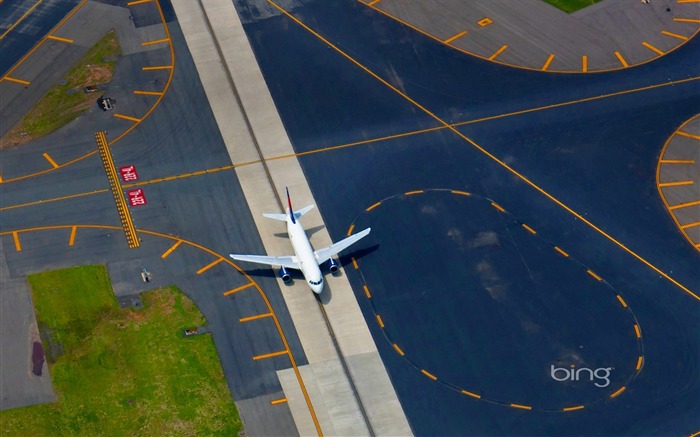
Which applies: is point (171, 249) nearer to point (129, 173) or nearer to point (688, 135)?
point (129, 173)

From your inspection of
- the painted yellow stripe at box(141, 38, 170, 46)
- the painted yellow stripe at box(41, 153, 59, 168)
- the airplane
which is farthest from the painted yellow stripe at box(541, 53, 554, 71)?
the painted yellow stripe at box(41, 153, 59, 168)

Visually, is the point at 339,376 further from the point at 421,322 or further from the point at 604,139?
the point at 604,139

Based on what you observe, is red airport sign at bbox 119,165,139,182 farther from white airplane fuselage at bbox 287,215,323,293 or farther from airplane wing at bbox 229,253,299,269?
white airplane fuselage at bbox 287,215,323,293

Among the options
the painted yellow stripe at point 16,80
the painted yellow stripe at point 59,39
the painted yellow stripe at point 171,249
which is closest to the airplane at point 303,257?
the painted yellow stripe at point 171,249

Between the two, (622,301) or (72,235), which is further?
(72,235)

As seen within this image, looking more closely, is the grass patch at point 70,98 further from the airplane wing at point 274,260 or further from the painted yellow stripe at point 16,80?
the airplane wing at point 274,260

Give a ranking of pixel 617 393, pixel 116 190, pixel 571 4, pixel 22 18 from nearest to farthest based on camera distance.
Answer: pixel 617 393
pixel 116 190
pixel 22 18
pixel 571 4

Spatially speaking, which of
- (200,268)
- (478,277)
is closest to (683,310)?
(478,277)

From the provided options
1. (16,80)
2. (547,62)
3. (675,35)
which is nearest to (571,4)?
(547,62)
